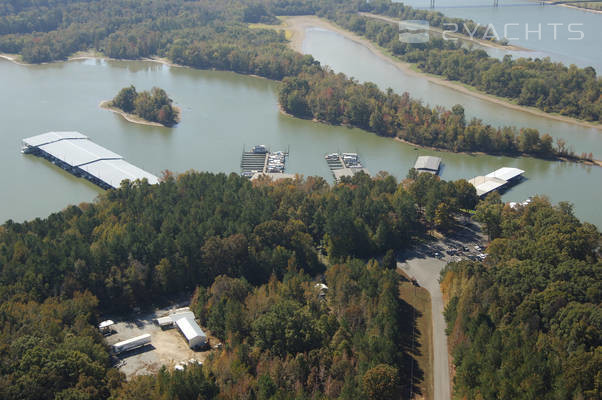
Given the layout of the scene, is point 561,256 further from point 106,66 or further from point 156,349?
point 106,66

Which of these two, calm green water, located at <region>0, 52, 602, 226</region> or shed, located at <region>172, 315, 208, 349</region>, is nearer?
shed, located at <region>172, 315, 208, 349</region>

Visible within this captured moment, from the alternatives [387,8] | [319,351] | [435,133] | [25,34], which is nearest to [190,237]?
[319,351]

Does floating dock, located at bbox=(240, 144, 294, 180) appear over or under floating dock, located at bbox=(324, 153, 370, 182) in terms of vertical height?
under

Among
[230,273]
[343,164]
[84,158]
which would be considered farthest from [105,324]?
[343,164]

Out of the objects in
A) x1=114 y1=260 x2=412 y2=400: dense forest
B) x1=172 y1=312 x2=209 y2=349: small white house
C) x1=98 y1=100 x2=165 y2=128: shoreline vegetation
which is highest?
x1=114 y1=260 x2=412 y2=400: dense forest

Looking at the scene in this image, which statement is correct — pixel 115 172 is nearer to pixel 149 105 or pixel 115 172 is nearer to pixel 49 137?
pixel 49 137

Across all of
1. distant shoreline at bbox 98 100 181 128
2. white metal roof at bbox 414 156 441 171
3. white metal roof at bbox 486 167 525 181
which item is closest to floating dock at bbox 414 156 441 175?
white metal roof at bbox 414 156 441 171

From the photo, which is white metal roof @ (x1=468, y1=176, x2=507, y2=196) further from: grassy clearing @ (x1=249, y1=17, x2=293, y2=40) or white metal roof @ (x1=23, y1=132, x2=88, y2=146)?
grassy clearing @ (x1=249, y1=17, x2=293, y2=40)

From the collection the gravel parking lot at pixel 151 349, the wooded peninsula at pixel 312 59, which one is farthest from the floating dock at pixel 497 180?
the gravel parking lot at pixel 151 349
